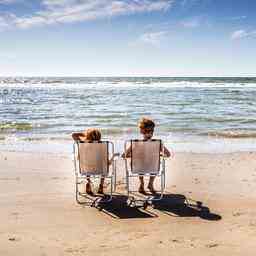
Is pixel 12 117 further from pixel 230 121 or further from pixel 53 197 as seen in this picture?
pixel 53 197

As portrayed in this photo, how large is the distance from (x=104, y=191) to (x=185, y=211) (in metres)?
1.48

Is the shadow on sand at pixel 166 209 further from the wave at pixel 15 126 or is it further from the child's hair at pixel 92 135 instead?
the wave at pixel 15 126

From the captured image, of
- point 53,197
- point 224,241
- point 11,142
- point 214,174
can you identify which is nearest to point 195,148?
point 214,174

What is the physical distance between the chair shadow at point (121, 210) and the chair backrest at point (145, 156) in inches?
19.5

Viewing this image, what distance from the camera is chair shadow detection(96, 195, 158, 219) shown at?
5695 millimetres

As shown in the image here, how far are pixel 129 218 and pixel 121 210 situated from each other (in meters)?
0.34

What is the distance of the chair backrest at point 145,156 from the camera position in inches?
249

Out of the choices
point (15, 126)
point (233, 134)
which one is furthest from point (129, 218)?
point (15, 126)

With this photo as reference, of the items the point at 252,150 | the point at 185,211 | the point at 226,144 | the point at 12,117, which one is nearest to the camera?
the point at 185,211

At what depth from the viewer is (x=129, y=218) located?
5613 mm

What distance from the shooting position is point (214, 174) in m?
8.05

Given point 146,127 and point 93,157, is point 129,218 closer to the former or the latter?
point 93,157

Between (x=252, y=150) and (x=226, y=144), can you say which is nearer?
(x=252, y=150)

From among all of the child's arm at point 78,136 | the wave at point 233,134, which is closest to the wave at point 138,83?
the wave at point 233,134
